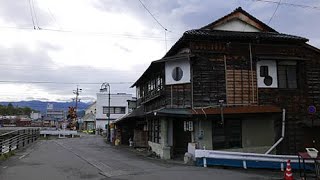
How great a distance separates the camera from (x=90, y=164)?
67.8ft

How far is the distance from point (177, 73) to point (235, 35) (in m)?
4.26

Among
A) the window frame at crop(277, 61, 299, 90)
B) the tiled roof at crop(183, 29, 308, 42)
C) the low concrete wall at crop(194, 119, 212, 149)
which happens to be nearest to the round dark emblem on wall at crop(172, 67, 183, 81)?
the tiled roof at crop(183, 29, 308, 42)

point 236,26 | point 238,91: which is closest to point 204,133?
point 238,91

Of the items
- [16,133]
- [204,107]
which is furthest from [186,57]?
[16,133]

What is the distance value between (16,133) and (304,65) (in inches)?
979

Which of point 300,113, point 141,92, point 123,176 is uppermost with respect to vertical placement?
point 141,92

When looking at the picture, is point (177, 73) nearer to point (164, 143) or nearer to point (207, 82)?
point (207, 82)

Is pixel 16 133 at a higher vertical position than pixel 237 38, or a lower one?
lower

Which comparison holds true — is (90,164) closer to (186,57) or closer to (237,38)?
(186,57)

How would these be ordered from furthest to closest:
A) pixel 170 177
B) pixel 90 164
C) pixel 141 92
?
1. pixel 141 92
2. pixel 90 164
3. pixel 170 177

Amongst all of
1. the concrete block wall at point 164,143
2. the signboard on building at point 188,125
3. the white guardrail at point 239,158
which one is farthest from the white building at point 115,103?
the white guardrail at point 239,158

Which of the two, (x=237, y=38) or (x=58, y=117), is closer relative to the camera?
(x=237, y=38)

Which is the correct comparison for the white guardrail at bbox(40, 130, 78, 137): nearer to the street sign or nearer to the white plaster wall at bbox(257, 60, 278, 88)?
the white plaster wall at bbox(257, 60, 278, 88)

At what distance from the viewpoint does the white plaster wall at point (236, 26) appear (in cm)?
2583
